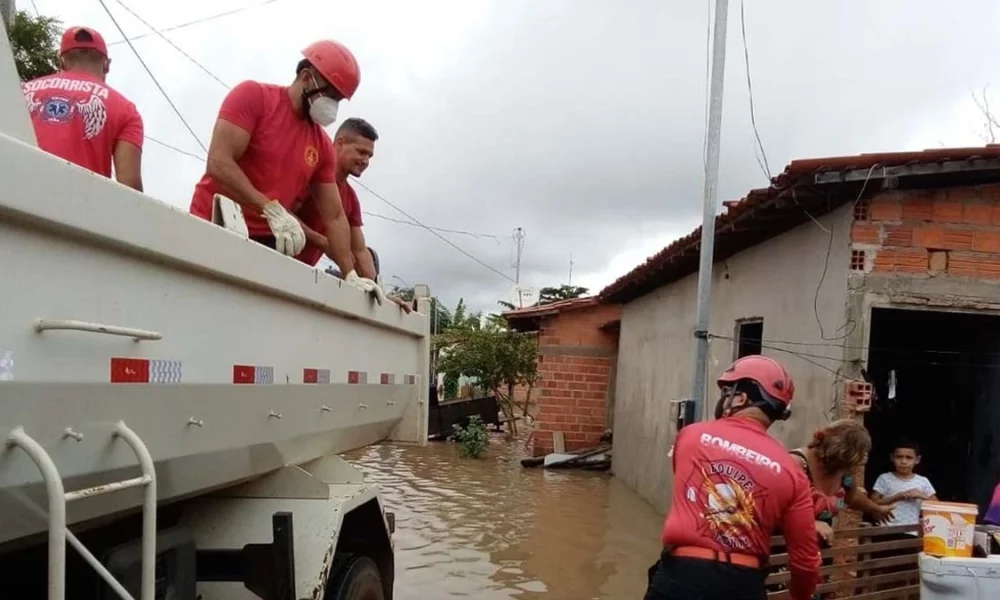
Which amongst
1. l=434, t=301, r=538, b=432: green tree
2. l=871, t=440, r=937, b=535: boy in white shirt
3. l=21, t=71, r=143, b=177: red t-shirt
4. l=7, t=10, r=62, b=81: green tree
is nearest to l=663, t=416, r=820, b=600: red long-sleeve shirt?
l=21, t=71, r=143, b=177: red t-shirt

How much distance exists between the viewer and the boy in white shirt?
5.83 m

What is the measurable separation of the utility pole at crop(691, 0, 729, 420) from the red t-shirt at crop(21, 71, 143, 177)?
15.7ft

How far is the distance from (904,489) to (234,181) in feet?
16.3

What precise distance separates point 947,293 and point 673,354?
5.48 m

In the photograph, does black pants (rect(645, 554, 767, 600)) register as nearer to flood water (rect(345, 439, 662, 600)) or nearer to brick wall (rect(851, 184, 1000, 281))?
flood water (rect(345, 439, 662, 600))

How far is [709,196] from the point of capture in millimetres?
7023

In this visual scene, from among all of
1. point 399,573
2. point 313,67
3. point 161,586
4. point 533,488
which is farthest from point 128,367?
point 533,488

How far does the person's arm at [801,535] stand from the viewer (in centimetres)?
316

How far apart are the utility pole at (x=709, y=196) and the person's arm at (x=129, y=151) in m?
4.71

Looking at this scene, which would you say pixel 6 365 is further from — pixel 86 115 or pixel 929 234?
pixel 929 234

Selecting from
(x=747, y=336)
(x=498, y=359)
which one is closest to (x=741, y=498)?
(x=747, y=336)

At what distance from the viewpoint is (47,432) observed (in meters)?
1.76

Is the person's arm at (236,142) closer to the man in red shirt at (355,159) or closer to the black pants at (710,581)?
the man in red shirt at (355,159)

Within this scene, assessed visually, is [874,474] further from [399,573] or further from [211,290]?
[211,290]
